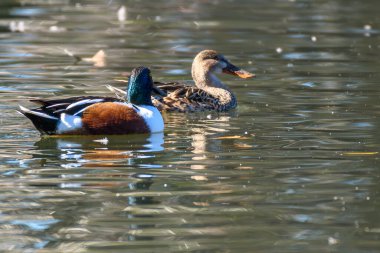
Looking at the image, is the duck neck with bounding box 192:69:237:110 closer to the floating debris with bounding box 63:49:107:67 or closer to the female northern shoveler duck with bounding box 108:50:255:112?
the female northern shoveler duck with bounding box 108:50:255:112

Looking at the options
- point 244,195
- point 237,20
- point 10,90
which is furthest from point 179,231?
point 237,20

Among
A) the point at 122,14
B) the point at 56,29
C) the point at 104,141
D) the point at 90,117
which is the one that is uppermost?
the point at 122,14

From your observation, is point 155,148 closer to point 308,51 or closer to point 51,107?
point 51,107

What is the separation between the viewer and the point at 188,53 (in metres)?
17.7

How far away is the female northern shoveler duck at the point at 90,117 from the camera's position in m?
11.0

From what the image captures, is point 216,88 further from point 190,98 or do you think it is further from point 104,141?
point 104,141

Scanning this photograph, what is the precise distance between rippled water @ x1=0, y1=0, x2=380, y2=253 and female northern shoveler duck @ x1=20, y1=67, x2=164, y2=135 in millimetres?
129

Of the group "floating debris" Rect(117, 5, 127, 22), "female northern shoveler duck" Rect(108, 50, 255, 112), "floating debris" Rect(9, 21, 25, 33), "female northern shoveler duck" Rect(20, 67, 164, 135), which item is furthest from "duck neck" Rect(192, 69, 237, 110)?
"floating debris" Rect(117, 5, 127, 22)

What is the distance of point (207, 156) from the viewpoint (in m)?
10.0

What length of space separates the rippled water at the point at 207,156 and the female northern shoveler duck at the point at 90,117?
13 centimetres

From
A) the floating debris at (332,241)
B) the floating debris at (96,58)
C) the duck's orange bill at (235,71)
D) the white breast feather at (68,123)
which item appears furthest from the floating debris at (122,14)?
the floating debris at (332,241)

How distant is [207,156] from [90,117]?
5.29ft

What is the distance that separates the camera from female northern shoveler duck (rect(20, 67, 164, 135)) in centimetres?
1099

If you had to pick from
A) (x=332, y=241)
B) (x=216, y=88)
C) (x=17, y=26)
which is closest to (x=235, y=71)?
(x=216, y=88)
